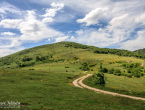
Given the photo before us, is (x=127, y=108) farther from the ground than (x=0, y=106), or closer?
closer

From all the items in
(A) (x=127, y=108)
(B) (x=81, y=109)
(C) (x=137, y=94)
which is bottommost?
(C) (x=137, y=94)

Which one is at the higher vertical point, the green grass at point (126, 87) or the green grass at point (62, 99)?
the green grass at point (62, 99)

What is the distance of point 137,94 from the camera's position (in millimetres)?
34969

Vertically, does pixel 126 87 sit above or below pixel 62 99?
below

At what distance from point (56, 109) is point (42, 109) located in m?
A: 2.55

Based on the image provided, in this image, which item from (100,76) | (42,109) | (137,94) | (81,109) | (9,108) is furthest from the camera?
(100,76)

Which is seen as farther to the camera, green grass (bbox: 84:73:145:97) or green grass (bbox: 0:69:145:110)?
green grass (bbox: 84:73:145:97)

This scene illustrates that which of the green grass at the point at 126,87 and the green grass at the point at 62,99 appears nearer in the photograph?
the green grass at the point at 62,99

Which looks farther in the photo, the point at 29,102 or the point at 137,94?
the point at 137,94

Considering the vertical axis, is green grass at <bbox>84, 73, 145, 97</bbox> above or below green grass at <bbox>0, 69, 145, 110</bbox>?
below

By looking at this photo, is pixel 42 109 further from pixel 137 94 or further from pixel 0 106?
pixel 137 94

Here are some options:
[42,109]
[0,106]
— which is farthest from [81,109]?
[0,106]

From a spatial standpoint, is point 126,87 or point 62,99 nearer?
point 62,99

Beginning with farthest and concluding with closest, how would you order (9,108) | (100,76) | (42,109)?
(100,76) < (42,109) < (9,108)
